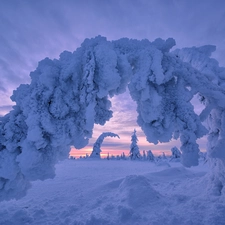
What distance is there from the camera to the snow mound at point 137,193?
5.04 metres

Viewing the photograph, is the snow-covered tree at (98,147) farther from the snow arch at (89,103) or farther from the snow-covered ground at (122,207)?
the snow arch at (89,103)

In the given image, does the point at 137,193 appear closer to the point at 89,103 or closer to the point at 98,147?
the point at 89,103

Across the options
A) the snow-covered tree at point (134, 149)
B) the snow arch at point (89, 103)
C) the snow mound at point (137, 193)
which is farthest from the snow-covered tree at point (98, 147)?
the snow arch at point (89, 103)

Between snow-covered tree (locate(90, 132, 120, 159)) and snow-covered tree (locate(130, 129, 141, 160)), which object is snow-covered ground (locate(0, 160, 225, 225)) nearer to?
snow-covered tree (locate(90, 132, 120, 159))

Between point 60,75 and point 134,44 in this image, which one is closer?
point 60,75

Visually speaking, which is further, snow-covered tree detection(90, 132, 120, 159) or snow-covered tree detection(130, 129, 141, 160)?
snow-covered tree detection(130, 129, 141, 160)

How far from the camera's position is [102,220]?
4145 millimetres

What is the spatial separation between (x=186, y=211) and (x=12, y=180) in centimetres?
449

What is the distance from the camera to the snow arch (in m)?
3.81

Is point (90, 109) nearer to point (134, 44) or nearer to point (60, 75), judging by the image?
point (60, 75)

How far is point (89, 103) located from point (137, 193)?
3461 mm

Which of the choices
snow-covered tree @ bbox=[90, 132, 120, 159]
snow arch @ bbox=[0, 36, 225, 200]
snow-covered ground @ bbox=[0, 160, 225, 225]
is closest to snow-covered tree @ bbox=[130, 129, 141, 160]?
Result: snow-covered tree @ bbox=[90, 132, 120, 159]

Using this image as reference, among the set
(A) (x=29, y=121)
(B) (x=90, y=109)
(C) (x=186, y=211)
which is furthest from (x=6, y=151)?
(C) (x=186, y=211)

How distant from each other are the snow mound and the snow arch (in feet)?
6.81
